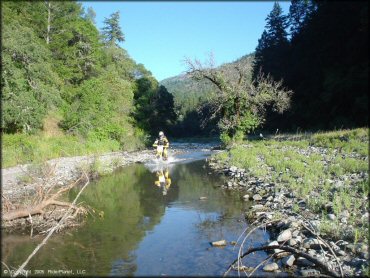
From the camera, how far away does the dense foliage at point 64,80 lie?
74.3ft

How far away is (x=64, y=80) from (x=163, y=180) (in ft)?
84.9

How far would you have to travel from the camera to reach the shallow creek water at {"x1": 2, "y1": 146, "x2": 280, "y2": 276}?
7.18 m

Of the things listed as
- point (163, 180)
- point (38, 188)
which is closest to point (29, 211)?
point (38, 188)

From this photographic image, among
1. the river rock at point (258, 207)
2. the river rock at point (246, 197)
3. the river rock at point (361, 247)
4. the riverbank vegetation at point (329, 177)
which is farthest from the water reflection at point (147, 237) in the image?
the river rock at point (361, 247)

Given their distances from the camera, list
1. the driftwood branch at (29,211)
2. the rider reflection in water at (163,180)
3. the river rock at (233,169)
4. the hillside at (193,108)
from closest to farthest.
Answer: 1. the driftwood branch at (29,211)
2. the rider reflection in water at (163,180)
3. the river rock at (233,169)
4. the hillside at (193,108)

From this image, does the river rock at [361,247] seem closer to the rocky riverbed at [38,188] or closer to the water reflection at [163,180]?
the rocky riverbed at [38,188]

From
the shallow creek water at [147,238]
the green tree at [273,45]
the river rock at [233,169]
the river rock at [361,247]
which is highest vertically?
the green tree at [273,45]

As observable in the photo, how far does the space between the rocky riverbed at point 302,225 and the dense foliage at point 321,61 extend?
20.3 m

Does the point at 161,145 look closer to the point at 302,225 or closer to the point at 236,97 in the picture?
the point at 236,97

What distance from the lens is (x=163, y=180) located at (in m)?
18.1

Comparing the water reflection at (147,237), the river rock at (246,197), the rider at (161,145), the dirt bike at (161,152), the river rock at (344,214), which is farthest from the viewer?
the dirt bike at (161,152)

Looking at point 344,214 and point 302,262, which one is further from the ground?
point 344,214

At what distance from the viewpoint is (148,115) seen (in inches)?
2226

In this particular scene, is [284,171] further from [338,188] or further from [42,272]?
[42,272]
